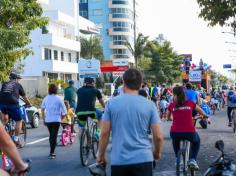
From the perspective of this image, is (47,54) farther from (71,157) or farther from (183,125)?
(183,125)

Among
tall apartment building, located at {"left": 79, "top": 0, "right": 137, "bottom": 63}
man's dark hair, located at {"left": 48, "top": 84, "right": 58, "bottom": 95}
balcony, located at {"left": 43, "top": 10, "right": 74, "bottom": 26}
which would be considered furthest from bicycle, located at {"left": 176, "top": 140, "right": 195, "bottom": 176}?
tall apartment building, located at {"left": 79, "top": 0, "right": 137, "bottom": 63}

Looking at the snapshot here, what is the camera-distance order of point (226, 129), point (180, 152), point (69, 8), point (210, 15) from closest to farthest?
point (180, 152) < point (210, 15) < point (226, 129) < point (69, 8)

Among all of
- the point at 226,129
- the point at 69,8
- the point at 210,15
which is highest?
the point at 69,8

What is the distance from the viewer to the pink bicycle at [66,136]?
49.3ft

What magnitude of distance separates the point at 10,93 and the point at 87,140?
200cm

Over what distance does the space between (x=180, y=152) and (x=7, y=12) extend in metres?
14.9

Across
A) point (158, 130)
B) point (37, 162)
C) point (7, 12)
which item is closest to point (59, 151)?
point (37, 162)

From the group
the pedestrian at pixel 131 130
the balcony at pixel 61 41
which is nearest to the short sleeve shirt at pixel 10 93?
the pedestrian at pixel 131 130

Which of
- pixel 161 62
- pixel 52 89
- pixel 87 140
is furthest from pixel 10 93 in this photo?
pixel 161 62

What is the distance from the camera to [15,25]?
22453 mm

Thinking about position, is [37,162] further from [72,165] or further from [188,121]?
[188,121]

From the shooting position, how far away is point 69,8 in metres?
78.1

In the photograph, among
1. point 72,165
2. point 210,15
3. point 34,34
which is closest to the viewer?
point 72,165

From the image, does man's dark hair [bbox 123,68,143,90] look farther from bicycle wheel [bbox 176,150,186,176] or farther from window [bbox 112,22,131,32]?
window [bbox 112,22,131,32]
